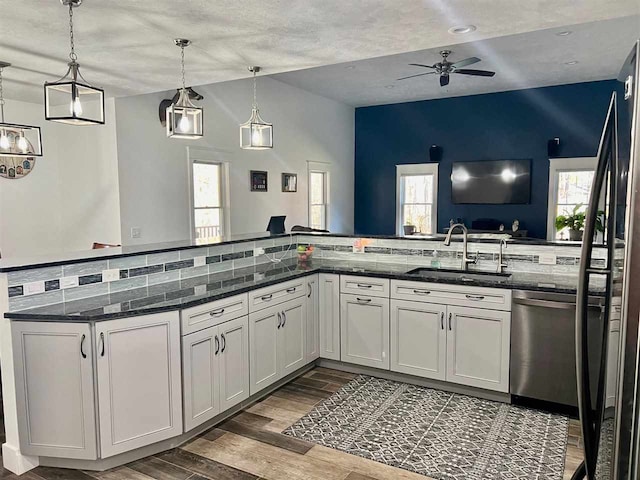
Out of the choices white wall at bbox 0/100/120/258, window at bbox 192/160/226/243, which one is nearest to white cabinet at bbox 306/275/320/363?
window at bbox 192/160/226/243

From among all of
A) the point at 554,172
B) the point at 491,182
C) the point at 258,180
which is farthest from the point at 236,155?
the point at 554,172

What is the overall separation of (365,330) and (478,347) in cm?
92

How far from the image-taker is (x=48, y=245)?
19.2ft

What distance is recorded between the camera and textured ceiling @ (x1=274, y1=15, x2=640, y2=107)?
5.32 metres

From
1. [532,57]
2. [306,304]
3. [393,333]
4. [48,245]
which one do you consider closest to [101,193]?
A: [48,245]

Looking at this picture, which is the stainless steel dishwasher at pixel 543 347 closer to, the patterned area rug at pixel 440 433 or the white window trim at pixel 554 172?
the patterned area rug at pixel 440 433

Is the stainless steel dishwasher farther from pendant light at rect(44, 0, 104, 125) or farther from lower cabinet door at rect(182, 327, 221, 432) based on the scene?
pendant light at rect(44, 0, 104, 125)

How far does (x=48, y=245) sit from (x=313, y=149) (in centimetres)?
440

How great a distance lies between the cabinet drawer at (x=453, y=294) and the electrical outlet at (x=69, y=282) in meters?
2.27

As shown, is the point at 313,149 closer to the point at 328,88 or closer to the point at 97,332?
the point at 328,88

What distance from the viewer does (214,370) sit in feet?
9.91

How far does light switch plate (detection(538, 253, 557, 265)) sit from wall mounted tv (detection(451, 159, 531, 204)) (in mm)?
4805

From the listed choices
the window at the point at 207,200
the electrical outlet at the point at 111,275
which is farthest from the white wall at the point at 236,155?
the electrical outlet at the point at 111,275

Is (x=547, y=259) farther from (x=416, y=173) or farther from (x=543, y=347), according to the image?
(x=416, y=173)
